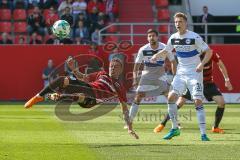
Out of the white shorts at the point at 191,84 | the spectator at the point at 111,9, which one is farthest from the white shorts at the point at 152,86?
the spectator at the point at 111,9

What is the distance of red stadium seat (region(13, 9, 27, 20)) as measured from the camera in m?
32.8

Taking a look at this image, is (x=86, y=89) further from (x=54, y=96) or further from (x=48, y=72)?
(x=48, y=72)

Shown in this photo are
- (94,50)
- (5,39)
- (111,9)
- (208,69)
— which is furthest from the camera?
(111,9)

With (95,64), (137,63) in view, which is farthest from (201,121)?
(95,64)

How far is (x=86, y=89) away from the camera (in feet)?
52.4

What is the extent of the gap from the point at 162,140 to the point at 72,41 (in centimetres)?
1681

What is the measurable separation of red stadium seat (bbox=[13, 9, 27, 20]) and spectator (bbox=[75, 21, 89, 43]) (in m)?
2.73

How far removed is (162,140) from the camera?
1512 centimetres

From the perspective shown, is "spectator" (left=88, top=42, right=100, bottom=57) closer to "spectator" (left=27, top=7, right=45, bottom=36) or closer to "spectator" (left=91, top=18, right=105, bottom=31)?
"spectator" (left=91, top=18, right=105, bottom=31)

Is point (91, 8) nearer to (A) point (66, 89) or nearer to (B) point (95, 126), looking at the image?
(B) point (95, 126)

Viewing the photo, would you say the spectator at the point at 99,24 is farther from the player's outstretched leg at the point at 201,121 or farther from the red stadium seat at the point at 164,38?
the player's outstretched leg at the point at 201,121

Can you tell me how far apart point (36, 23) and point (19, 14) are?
5.07 ft

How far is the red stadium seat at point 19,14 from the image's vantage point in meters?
32.8

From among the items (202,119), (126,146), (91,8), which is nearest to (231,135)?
(202,119)
